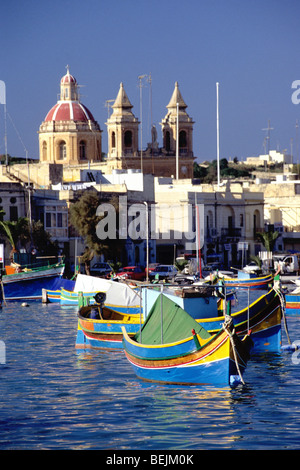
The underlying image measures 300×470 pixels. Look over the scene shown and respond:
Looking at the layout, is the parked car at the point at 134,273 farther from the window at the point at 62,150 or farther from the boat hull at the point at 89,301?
the window at the point at 62,150

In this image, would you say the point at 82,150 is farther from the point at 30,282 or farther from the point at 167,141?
the point at 30,282

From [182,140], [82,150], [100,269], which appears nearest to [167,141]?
[182,140]

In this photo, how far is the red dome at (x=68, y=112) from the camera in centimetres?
9888

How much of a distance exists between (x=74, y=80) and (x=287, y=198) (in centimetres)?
3013

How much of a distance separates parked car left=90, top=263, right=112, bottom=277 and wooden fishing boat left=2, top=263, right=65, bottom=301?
8.97 m

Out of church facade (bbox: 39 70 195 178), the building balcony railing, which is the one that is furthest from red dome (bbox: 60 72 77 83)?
the building balcony railing

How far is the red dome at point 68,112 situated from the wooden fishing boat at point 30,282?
4981cm

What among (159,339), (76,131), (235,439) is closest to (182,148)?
(76,131)

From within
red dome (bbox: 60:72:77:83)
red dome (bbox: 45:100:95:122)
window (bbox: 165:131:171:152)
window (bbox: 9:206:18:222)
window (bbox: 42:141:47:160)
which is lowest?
window (bbox: 9:206:18:222)

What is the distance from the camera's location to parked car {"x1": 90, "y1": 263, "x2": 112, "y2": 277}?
199 feet

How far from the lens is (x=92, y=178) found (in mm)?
78500

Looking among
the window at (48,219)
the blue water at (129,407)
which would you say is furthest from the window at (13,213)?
the blue water at (129,407)

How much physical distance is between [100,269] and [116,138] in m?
44.0

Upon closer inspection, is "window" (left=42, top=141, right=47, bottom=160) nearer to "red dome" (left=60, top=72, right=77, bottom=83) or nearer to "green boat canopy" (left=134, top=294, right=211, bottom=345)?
"red dome" (left=60, top=72, right=77, bottom=83)
